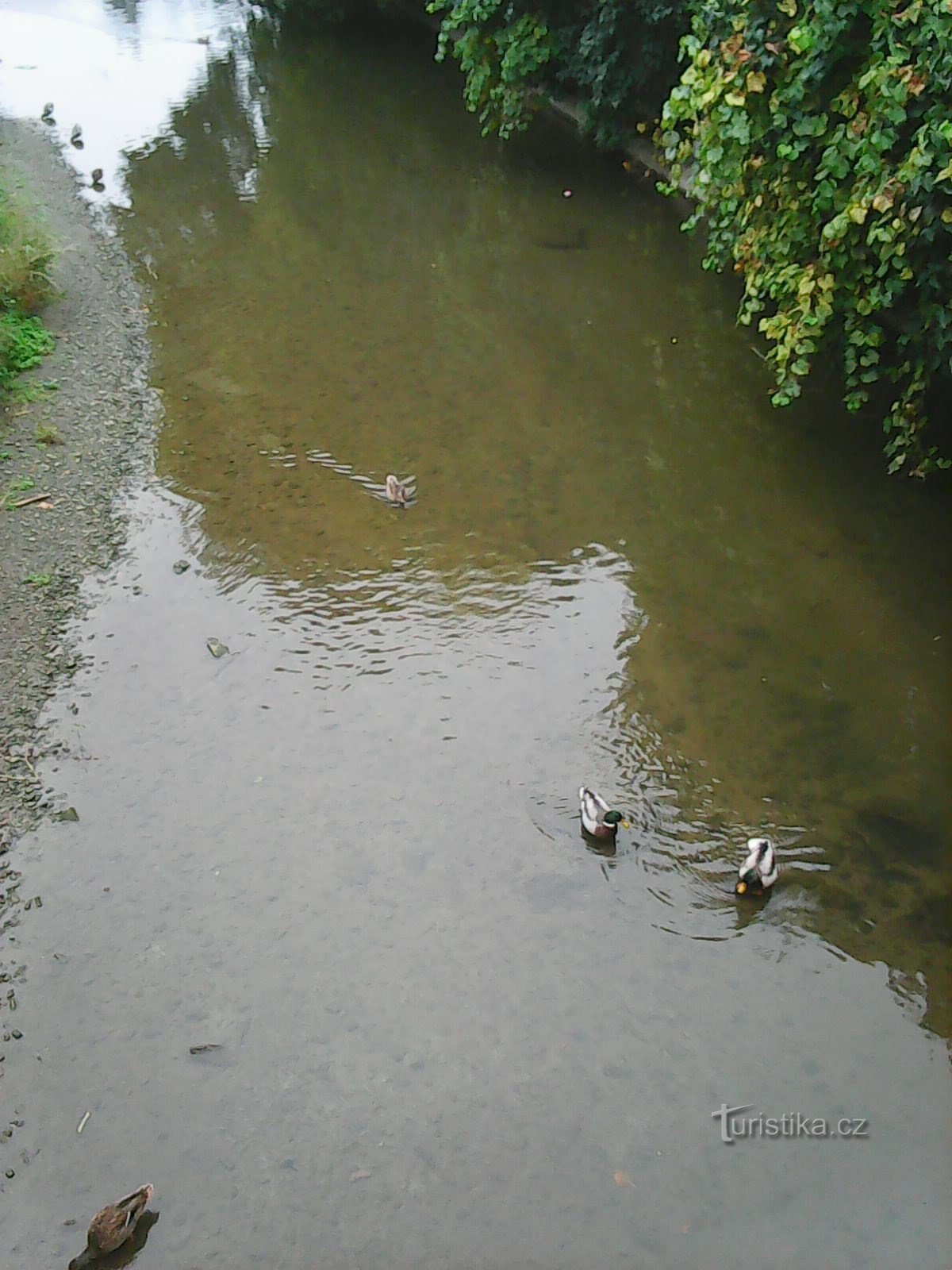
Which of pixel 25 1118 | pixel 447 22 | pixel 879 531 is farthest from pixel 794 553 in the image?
pixel 447 22

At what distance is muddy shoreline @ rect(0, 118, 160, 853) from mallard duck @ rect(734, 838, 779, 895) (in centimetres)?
409

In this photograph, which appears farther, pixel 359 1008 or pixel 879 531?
pixel 879 531

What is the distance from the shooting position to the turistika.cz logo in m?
5.21

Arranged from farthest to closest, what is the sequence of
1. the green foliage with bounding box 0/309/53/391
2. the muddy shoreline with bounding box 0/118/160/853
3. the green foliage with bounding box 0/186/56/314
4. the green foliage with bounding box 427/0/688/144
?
the green foliage with bounding box 427/0/688/144, the green foliage with bounding box 0/186/56/314, the green foliage with bounding box 0/309/53/391, the muddy shoreline with bounding box 0/118/160/853

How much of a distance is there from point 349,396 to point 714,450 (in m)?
3.51

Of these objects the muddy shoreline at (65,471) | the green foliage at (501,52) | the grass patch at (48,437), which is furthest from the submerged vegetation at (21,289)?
the green foliage at (501,52)

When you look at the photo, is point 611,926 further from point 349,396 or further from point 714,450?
point 349,396

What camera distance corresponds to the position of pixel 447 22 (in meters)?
14.3

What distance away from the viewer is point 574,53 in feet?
46.5

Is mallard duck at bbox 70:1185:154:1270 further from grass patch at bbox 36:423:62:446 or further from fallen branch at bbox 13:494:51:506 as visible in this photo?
grass patch at bbox 36:423:62:446

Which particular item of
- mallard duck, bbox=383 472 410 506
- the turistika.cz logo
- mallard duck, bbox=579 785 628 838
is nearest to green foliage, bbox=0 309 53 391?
mallard duck, bbox=383 472 410 506

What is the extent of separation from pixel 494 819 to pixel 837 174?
182 inches

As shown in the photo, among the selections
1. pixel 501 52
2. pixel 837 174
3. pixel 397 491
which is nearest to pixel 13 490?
pixel 397 491

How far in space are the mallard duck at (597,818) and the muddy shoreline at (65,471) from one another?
3.29m
